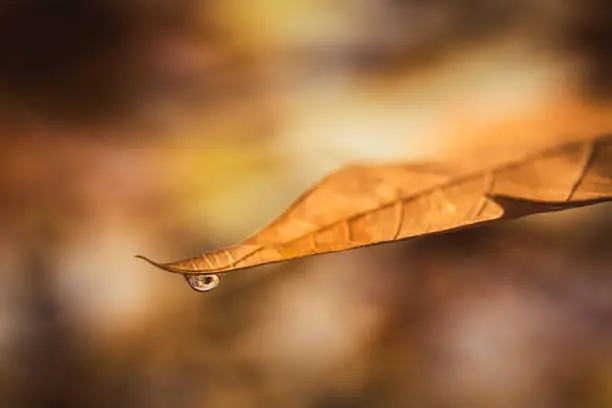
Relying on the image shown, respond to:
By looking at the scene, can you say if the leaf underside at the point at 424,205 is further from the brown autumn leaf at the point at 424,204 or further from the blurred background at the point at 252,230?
the blurred background at the point at 252,230

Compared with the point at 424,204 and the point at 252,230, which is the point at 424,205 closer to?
the point at 424,204

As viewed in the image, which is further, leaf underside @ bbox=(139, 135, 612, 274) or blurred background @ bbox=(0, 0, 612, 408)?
blurred background @ bbox=(0, 0, 612, 408)

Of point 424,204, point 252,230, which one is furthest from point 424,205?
point 252,230

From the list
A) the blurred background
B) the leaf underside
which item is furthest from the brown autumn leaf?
the blurred background

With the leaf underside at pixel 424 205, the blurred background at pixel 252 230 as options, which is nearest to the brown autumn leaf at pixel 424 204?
the leaf underside at pixel 424 205

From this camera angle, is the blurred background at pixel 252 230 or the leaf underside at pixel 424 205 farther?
the blurred background at pixel 252 230

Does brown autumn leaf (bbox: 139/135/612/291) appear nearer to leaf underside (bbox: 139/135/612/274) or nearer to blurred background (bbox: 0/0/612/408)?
leaf underside (bbox: 139/135/612/274)
